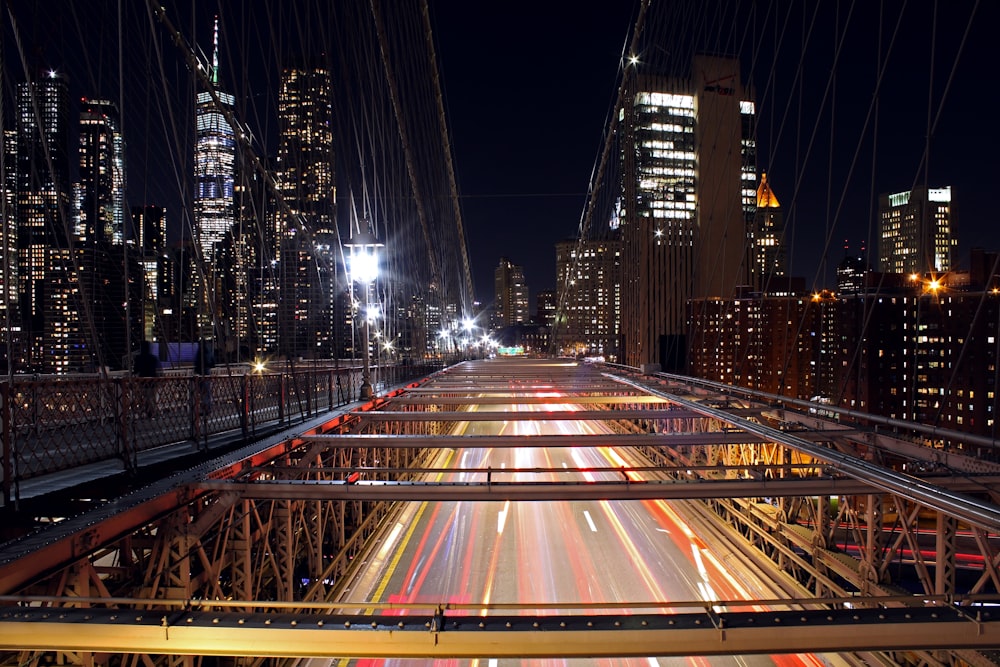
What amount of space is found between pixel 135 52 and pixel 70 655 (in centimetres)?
1532

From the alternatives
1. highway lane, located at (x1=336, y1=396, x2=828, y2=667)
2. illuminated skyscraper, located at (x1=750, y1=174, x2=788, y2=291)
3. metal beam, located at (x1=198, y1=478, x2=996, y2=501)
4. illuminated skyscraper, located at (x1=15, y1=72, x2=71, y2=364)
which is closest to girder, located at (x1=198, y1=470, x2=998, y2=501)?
metal beam, located at (x1=198, y1=478, x2=996, y2=501)

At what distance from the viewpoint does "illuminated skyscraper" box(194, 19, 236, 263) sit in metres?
19.5

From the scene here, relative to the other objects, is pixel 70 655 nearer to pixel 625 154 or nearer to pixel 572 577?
pixel 572 577

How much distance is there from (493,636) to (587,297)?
433ft

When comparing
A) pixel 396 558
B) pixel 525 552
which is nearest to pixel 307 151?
pixel 396 558

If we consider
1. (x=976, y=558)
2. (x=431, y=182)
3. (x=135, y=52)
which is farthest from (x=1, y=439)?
(x=431, y=182)

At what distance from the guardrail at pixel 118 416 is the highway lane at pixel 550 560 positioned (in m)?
4.23

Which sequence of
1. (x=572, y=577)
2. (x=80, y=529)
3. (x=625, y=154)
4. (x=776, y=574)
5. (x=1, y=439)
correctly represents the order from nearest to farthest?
(x=80, y=529)
(x=1, y=439)
(x=776, y=574)
(x=572, y=577)
(x=625, y=154)

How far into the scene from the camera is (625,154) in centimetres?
5191

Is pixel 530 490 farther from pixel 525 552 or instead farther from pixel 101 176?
pixel 101 176

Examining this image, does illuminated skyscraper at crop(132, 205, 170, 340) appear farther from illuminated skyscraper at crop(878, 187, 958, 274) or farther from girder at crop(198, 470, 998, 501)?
illuminated skyscraper at crop(878, 187, 958, 274)

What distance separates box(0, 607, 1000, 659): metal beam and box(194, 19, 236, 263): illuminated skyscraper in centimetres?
1649

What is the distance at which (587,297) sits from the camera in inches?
5251

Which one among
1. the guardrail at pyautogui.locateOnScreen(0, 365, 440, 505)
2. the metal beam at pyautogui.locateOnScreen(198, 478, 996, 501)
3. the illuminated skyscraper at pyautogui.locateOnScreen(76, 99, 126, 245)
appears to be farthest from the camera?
the illuminated skyscraper at pyautogui.locateOnScreen(76, 99, 126, 245)
